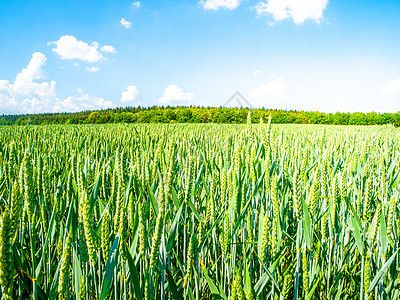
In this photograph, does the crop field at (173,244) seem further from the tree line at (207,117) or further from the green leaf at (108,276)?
the tree line at (207,117)

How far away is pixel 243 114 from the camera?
3145cm

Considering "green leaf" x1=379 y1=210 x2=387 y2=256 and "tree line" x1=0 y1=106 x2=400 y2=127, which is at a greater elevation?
"tree line" x1=0 y1=106 x2=400 y2=127

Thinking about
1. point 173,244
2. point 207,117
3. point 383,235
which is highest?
point 207,117

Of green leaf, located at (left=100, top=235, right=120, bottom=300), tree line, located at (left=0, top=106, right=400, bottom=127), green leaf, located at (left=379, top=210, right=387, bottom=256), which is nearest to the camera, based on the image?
green leaf, located at (left=100, top=235, right=120, bottom=300)

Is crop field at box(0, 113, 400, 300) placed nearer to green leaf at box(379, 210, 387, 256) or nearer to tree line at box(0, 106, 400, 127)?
green leaf at box(379, 210, 387, 256)

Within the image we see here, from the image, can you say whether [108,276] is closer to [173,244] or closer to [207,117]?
[173,244]

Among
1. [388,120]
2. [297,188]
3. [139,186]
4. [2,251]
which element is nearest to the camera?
[2,251]

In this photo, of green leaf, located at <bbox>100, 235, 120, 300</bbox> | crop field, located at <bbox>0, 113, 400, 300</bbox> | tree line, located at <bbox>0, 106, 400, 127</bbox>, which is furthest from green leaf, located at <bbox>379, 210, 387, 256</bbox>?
tree line, located at <bbox>0, 106, 400, 127</bbox>

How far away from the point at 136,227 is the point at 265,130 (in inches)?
32.8

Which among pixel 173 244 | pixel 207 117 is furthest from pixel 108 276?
pixel 207 117

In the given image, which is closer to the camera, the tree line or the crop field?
the crop field

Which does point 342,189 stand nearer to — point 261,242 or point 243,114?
point 261,242

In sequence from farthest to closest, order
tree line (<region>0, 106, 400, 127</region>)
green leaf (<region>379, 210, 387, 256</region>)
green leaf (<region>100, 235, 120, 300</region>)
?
tree line (<region>0, 106, 400, 127</region>) → green leaf (<region>379, 210, 387, 256</region>) → green leaf (<region>100, 235, 120, 300</region>)

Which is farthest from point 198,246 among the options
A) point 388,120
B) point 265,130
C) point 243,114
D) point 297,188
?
point 388,120
